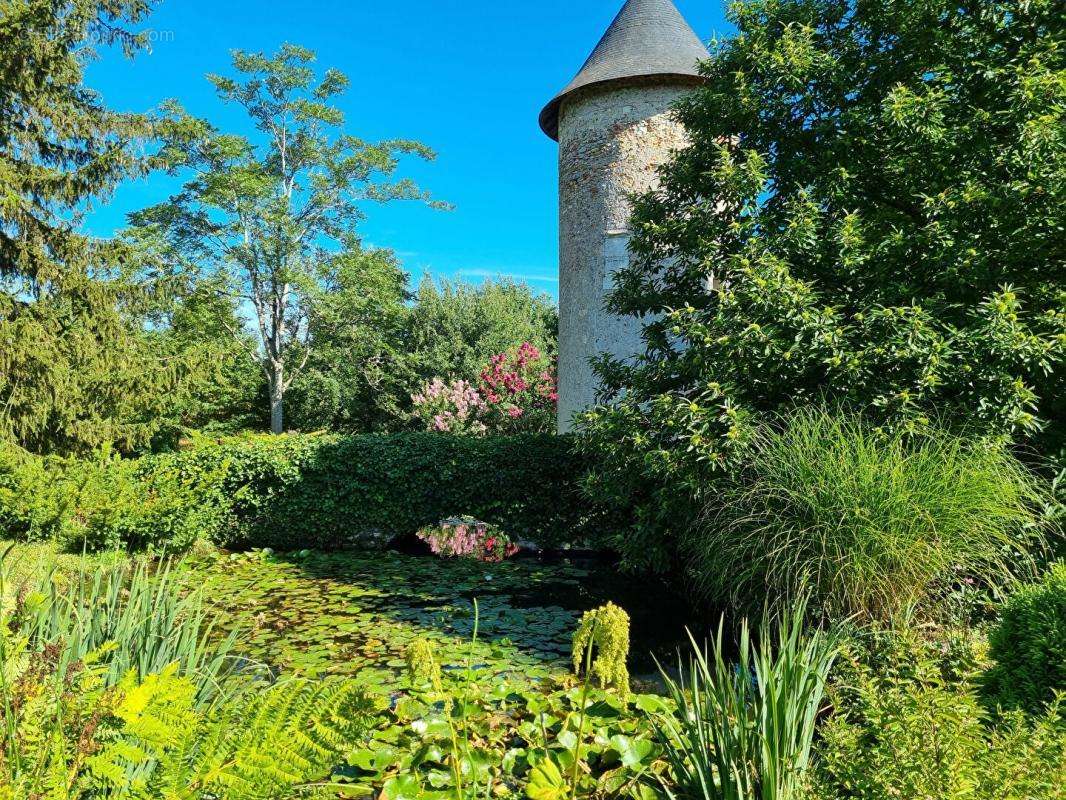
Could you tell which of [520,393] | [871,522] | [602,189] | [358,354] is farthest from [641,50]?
[358,354]

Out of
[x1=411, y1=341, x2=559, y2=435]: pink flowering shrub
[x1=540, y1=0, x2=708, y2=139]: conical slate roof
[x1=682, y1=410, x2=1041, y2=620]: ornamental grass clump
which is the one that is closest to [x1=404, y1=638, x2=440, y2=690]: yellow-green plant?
[x1=682, y1=410, x2=1041, y2=620]: ornamental grass clump

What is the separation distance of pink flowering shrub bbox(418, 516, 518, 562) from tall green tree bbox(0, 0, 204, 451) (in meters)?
5.49

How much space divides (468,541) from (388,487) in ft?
5.68

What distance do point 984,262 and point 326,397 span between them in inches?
715

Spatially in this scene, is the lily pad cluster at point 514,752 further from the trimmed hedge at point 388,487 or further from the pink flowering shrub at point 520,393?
the pink flowering shrub at point 520,393

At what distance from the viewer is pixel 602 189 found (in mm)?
10266

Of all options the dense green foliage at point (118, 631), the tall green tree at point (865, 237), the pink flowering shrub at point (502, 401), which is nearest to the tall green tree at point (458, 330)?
the pink flowering shrub at point (502, 401)

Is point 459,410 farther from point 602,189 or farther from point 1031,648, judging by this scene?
point 1031,648

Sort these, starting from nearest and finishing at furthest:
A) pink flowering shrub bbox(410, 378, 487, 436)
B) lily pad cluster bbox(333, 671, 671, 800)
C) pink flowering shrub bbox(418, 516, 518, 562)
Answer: lily pad cluster bbox(333, 671, 671, 800)
pink flowering shrub bbox(418, 516, 518, 562)
pink flowering shrub bbox(410, 378, 487, 436)

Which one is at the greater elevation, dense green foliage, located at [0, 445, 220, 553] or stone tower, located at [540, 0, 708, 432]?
stone tower, located at [540, 0, 708, 432]

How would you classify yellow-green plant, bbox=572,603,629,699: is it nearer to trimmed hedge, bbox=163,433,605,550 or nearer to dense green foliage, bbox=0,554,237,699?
dense green foliage, bbox=0,554,237,699

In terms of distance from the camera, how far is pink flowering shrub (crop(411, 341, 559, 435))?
16.2 m

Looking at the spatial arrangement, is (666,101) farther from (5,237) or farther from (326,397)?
(326,397)

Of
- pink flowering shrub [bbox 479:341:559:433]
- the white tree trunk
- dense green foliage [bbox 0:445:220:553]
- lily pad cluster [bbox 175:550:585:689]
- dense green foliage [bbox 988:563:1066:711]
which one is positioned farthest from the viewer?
the white tree trunk
